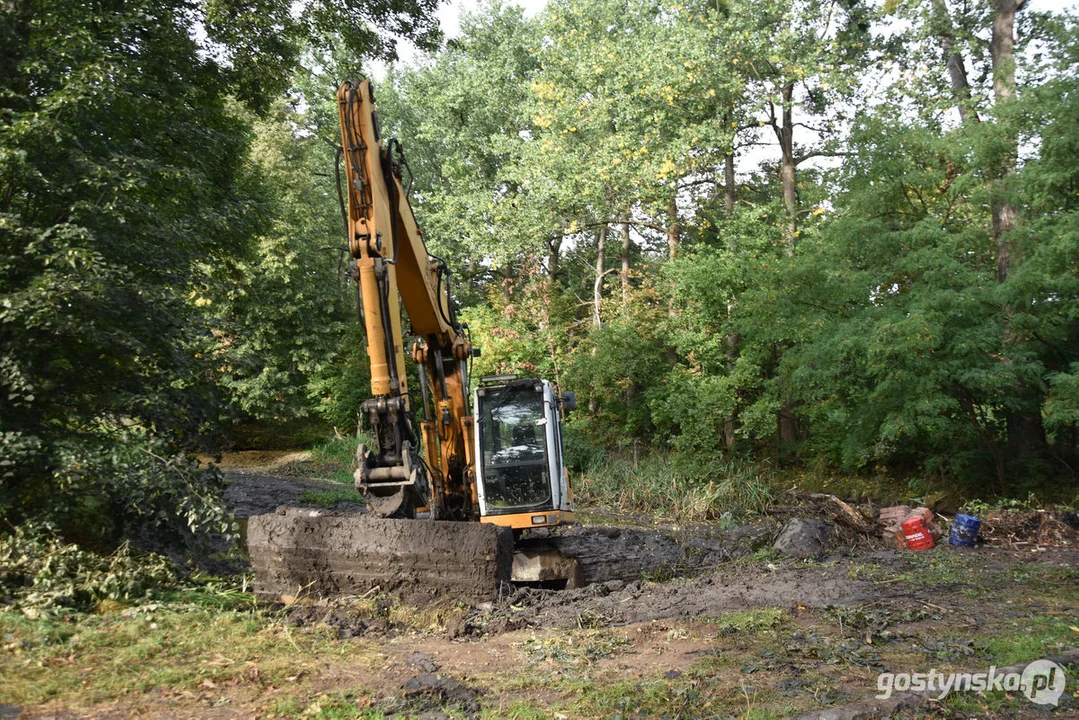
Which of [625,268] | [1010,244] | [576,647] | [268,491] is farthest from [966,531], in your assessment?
[625,268]

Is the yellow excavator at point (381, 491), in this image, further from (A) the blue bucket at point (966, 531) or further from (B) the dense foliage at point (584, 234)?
(A) the blue bucket at point (966, 531)

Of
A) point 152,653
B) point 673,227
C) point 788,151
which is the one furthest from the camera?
point 673,227

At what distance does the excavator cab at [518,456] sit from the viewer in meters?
9.67

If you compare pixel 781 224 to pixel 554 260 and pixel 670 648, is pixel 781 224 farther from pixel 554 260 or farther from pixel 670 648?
pixel 670 648

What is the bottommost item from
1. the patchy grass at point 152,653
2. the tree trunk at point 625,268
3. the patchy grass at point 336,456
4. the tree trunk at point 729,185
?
the patchy grass at point 152,653

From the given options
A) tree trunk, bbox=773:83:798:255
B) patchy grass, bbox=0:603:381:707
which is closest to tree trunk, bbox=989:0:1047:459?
tree trunk, bbox=773:83:798:255

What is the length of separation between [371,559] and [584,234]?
20398 mm

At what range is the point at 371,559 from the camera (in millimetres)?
7402

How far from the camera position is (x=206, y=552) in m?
8.45

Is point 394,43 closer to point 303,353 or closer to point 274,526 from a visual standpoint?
point 274,526

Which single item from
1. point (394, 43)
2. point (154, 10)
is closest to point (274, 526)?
point (154, 10)

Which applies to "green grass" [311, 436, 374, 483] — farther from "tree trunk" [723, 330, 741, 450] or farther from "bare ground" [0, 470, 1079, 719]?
"bare ground" [0, 470, 1079, 719]

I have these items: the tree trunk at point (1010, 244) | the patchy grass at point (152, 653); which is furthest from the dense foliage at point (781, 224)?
the patchy grass at point (152, 653)
